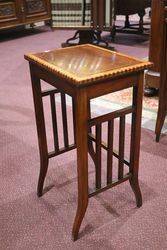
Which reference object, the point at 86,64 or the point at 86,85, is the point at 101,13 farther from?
the point at 86,85

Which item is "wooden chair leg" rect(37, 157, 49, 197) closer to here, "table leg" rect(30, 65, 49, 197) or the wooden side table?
"table leg" rect(30, 65, 49, 197)

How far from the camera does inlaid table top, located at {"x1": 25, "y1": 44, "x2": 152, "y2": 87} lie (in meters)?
1.10

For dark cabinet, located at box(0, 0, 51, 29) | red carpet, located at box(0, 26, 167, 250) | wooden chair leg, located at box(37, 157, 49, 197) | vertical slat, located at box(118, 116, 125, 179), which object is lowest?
red carpet, located at box(0, 26, 167, 250)

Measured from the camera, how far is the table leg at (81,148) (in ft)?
3.66

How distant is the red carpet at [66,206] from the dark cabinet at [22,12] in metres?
2.70

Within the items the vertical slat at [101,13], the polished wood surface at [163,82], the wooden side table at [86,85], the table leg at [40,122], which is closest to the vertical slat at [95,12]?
the vertical slat at [101,13]

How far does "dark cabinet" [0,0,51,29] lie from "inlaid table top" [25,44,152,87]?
11.2 ft

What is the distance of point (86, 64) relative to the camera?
1.23 m

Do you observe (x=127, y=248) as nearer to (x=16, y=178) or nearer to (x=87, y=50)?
(x=16, y=178)

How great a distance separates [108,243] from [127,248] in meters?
0.08

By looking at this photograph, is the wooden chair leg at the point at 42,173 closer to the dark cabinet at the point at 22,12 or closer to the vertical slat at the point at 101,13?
the vertical slat at the point at 101,13

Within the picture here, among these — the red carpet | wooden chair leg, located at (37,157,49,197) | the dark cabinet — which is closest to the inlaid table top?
wooden chair leg, located at (37,157,49,197)

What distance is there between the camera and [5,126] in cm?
236

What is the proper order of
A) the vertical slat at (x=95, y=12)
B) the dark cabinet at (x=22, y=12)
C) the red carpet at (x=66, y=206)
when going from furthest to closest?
the dark cabinet at (x=22, y=12)
the vertical slat at (x=95, y=12)
the red carpet at (x=66, y=206)
